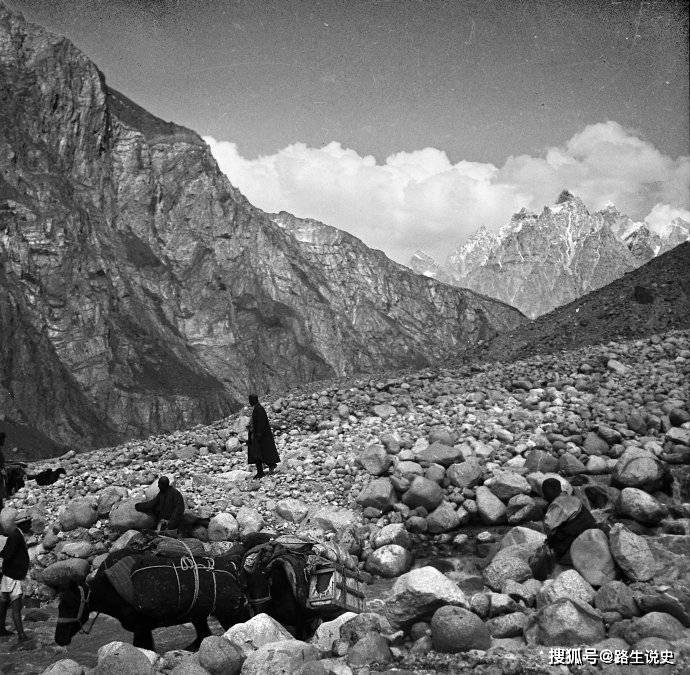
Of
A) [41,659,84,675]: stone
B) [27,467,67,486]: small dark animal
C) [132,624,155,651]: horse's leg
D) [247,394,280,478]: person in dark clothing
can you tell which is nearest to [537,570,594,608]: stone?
[132,624,155,651]: horse's leg

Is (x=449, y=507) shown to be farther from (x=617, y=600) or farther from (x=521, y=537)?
(x=617, y=600)

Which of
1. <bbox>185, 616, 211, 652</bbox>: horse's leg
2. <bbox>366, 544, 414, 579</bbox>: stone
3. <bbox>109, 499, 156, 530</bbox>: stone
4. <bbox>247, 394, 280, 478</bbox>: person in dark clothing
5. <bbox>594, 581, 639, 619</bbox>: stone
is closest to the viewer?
<bbox>594, 581, 639, 619</bbox>: stone

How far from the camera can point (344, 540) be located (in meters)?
9.59

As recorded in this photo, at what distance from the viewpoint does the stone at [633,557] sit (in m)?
6.81

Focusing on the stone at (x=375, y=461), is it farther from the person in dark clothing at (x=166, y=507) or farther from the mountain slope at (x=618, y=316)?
the mountain slope at (x=618, y=316)

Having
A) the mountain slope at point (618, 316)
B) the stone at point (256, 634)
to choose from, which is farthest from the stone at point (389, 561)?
the mountain slope at point (618, 316)

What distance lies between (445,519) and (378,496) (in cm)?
115

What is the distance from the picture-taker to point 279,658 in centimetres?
533

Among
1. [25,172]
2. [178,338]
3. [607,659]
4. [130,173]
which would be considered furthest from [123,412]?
[607,659]

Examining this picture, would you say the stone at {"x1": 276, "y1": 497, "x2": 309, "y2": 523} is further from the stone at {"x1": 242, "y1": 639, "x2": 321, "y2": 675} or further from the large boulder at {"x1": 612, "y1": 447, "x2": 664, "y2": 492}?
the large boulder at {"x1": 612, "y1": 447, "x2": 664, "y2": 492}

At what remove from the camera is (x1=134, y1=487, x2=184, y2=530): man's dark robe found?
384 inches

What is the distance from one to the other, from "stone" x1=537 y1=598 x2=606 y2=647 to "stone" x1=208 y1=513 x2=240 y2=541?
18.7 ft

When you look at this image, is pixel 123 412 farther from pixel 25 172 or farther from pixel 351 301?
pixel 351 301

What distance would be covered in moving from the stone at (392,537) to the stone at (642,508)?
126 inches
